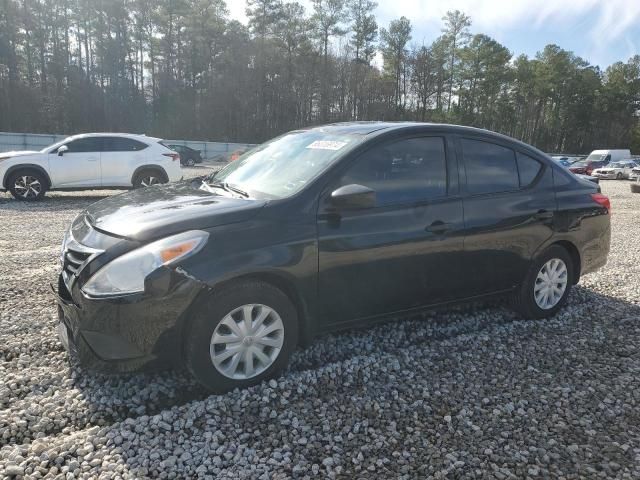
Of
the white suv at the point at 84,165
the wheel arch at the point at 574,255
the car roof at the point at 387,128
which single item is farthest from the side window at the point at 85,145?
the wheel arch at the point at 574,255

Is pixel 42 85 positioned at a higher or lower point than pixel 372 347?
higher

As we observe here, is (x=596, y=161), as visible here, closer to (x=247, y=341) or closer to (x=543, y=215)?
(x=543, y=215)

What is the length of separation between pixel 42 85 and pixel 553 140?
222 ft

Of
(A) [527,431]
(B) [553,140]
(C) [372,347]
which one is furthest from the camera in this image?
(B) [553,140]

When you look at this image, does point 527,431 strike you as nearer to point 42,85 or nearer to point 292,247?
point 292,247

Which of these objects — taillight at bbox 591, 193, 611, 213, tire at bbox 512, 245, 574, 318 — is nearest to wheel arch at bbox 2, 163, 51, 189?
tire at bbox 512, 245, 574, 318

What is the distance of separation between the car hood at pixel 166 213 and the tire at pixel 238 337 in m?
0.45

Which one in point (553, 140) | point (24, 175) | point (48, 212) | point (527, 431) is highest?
point (553, 140)

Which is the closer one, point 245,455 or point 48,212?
point 245,455

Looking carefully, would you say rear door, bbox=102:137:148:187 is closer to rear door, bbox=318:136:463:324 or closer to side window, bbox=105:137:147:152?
side window, bbox=105:137:147:152

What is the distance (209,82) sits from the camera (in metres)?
54.6

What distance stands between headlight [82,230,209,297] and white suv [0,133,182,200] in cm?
956

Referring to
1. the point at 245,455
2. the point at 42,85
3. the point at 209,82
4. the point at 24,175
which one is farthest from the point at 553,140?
the point at 245,455

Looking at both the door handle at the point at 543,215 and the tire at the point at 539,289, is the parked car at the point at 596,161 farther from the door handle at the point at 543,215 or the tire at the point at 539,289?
the door handle at the point at 543,215
